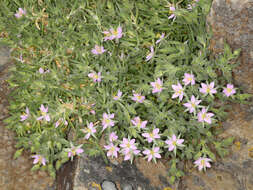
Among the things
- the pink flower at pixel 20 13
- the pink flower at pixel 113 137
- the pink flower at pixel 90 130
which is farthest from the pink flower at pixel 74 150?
the pink flower at pixel 20 13

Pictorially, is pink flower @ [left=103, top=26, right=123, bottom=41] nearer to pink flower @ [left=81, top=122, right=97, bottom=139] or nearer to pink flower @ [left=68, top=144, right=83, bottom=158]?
pink flower @ [left=81, top=122, right=97, bottom=139]

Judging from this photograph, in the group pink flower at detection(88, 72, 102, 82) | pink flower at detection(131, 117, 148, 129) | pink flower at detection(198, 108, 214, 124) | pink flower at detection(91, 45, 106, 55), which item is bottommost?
pink flower at detection(131, 117, 148, 129)

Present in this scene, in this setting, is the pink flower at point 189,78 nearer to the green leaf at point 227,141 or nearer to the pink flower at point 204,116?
the pink flower at point 204,116

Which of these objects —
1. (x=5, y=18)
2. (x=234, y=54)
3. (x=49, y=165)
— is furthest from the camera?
(x=5, y=18)

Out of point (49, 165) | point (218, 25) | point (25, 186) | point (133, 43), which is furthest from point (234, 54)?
point (25, 186)

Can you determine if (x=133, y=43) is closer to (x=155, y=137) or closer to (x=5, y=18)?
(x=155, y=137)

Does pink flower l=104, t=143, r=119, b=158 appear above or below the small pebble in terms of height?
above

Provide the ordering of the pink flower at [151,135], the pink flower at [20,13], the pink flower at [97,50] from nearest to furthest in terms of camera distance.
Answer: the pink flower at [151,135], the pink flower at [97,50], the pink flower at [20,13]

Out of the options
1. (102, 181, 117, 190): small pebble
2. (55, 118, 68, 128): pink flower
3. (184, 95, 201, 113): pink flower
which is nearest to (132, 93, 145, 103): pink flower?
(184, 95, 201, 113): pink flower
